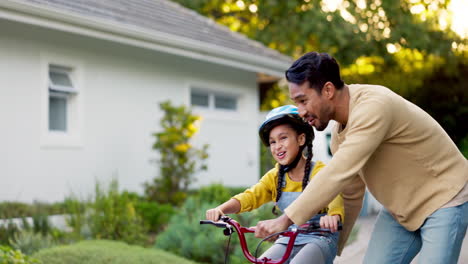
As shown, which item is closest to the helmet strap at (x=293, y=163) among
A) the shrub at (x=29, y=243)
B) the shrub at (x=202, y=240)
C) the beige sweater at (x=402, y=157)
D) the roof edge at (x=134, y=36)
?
the beige sweater at (x=402, y=157)

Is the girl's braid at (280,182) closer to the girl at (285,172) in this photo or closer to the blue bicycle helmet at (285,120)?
the girl at (285,172)

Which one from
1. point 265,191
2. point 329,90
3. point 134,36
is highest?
point 134,36

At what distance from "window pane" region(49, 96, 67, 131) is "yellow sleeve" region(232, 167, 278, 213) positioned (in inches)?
279

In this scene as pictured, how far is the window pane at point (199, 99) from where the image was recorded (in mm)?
12953

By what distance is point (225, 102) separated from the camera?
45.5ft

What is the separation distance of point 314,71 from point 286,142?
0.67m

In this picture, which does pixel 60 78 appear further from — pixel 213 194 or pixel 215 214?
pixel 215 214

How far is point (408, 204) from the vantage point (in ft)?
9.89

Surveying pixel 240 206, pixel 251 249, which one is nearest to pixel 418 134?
pixel 240 206

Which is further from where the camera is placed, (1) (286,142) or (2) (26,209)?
(2) (26,209)

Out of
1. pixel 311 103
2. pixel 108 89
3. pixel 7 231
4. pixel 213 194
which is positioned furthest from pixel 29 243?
pixel 311 103

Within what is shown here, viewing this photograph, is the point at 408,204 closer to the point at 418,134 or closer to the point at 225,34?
the point at 418,134

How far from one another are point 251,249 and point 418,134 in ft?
11.6

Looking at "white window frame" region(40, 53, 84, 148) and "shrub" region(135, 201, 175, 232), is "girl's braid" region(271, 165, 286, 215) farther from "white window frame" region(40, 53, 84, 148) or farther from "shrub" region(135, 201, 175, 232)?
"white window frame" region(40, 53, 84, 148)
